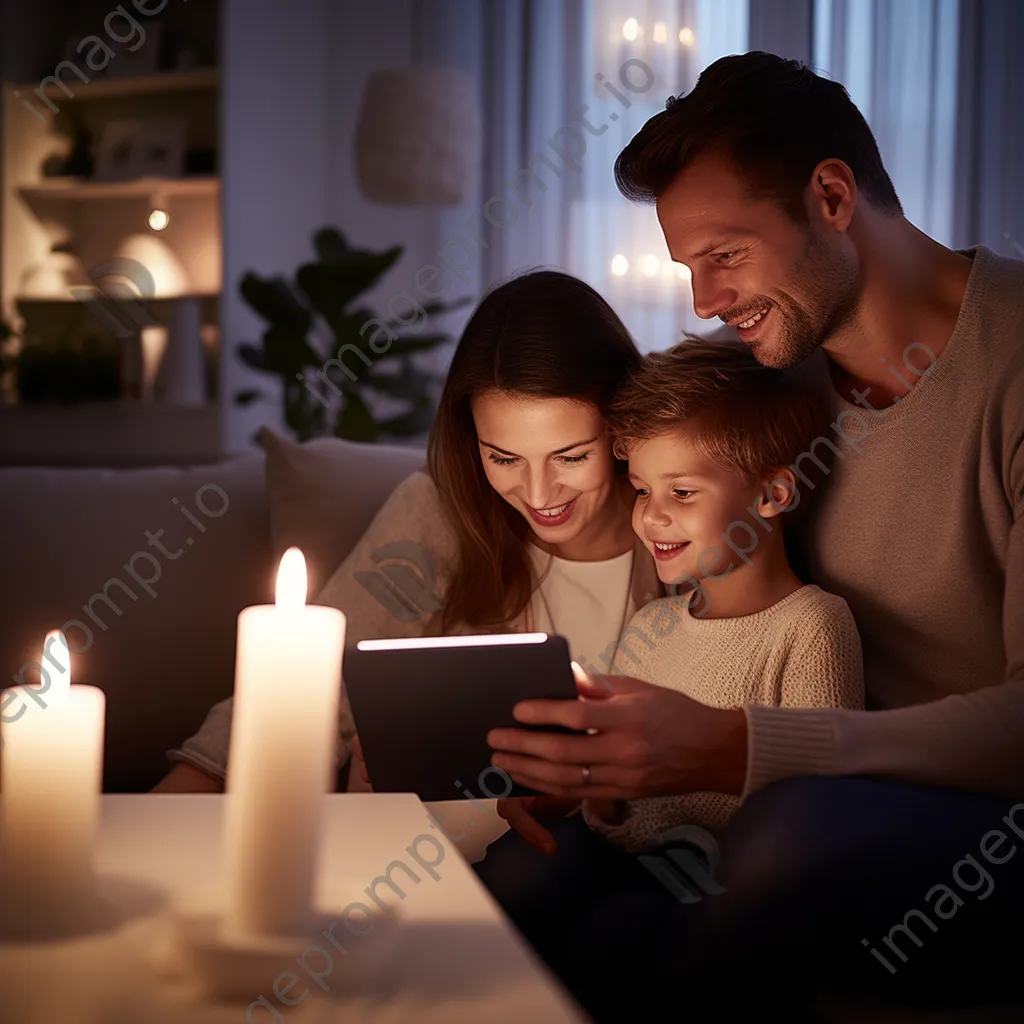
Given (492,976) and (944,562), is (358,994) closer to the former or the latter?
(492,976)

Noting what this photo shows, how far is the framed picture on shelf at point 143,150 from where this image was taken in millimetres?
4008

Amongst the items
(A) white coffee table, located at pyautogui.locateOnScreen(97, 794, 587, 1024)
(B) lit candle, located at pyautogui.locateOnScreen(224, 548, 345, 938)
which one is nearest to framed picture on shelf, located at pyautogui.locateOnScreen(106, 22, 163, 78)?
(A) white coffee table, located at pyautogui.locateOnScreen(97, 794, 587, 1024)

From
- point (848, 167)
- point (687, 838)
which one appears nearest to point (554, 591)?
point (687, 838)

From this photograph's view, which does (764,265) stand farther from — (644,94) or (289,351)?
(644,94)

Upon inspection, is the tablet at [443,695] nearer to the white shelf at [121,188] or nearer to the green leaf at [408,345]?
the green leaf at [408,345]

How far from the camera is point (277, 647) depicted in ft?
1.85

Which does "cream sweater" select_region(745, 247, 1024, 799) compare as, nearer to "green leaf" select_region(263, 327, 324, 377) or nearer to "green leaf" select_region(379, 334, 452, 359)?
"green leaf" select_region(379, 334, 452, 359)

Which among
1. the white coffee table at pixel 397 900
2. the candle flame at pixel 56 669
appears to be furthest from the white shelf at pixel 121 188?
the candle flame at pixel 56 669

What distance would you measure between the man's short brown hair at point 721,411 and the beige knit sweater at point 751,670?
19 centimetres

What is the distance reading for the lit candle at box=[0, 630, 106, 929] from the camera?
2.10ft

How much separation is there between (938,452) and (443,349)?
9.93ft

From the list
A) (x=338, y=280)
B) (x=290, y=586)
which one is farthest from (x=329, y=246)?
(x=290, y=586)

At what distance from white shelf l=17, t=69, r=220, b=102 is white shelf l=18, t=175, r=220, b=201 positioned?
0.31 m

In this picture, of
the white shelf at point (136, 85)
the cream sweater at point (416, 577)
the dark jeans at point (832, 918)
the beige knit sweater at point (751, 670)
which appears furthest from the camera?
the white shelf at point (136, 85)
